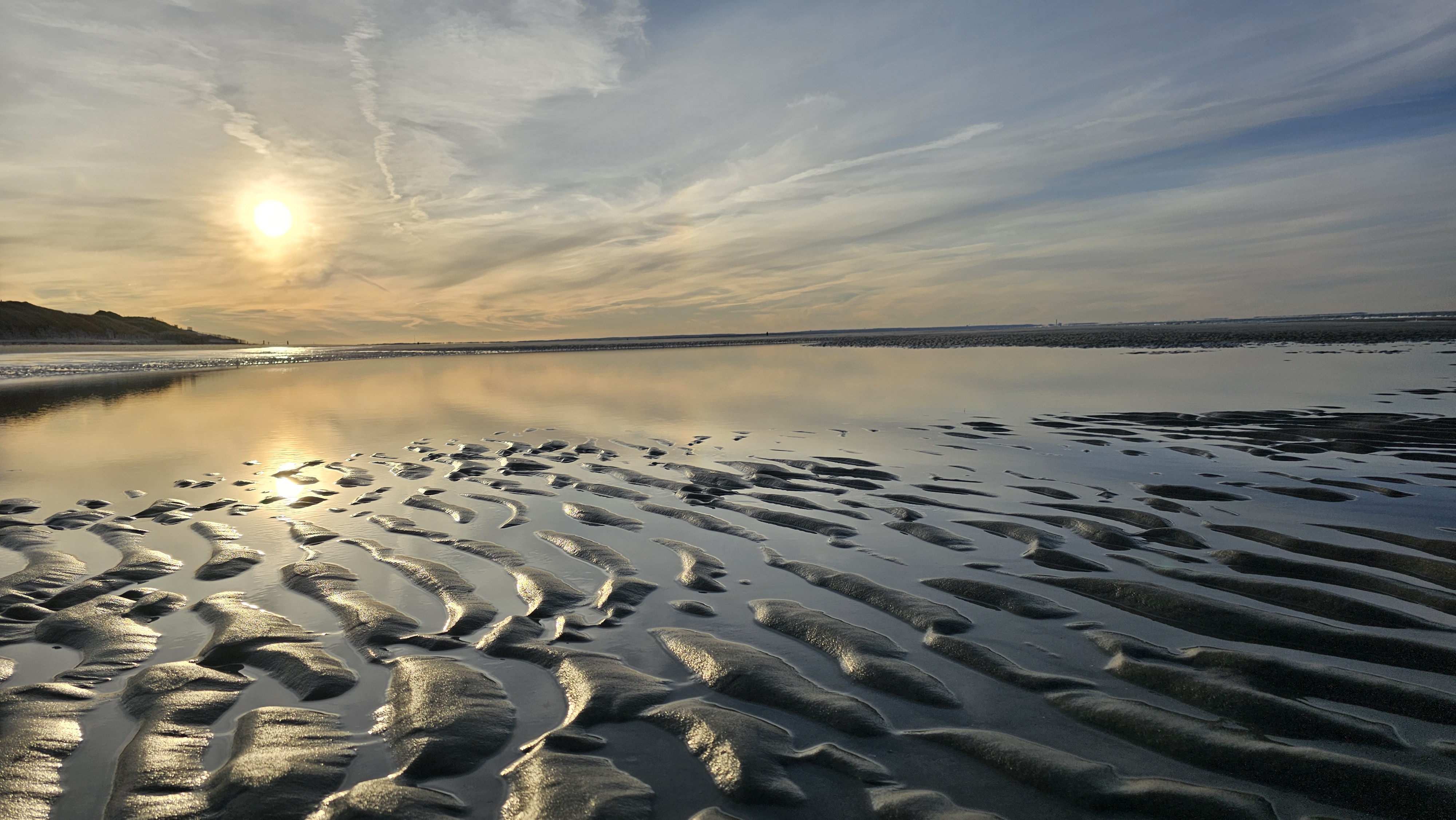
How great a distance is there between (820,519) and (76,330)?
613 feet

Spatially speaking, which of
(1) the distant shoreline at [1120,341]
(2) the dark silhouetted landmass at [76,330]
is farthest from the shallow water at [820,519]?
(2) the dark silhouetted landmass at [76,330]

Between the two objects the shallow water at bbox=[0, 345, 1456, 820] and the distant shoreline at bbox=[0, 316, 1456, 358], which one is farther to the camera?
the distant shoreline at bbox=[0, 316, 1456, 358]

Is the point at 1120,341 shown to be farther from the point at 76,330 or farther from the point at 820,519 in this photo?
the point at 76,330

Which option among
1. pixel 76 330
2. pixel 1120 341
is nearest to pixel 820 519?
pixel 1120 341

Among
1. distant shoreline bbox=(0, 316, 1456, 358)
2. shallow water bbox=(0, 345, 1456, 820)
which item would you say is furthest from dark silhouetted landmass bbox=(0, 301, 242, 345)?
shallow water bbox=(0, 345, 1456, 820)

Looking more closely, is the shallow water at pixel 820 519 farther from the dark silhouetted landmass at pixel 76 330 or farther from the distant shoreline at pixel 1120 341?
the dark silhouetted landmass at pixel 76 330

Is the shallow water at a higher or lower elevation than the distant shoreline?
lower

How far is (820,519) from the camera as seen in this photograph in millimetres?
7246

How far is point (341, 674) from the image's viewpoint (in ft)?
12.9

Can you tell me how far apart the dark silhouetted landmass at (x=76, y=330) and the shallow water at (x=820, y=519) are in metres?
124

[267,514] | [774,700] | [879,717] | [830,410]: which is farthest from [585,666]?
[830,410]

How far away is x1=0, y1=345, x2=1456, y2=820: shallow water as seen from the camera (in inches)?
123

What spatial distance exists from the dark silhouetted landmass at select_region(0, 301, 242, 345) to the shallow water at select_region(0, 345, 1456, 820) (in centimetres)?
12434

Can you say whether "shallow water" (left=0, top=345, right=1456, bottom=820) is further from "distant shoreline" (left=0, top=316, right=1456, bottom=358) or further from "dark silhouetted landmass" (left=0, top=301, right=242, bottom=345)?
"dark silhouetted landmass" (left=0, top=301, right=242, bottom=345)
